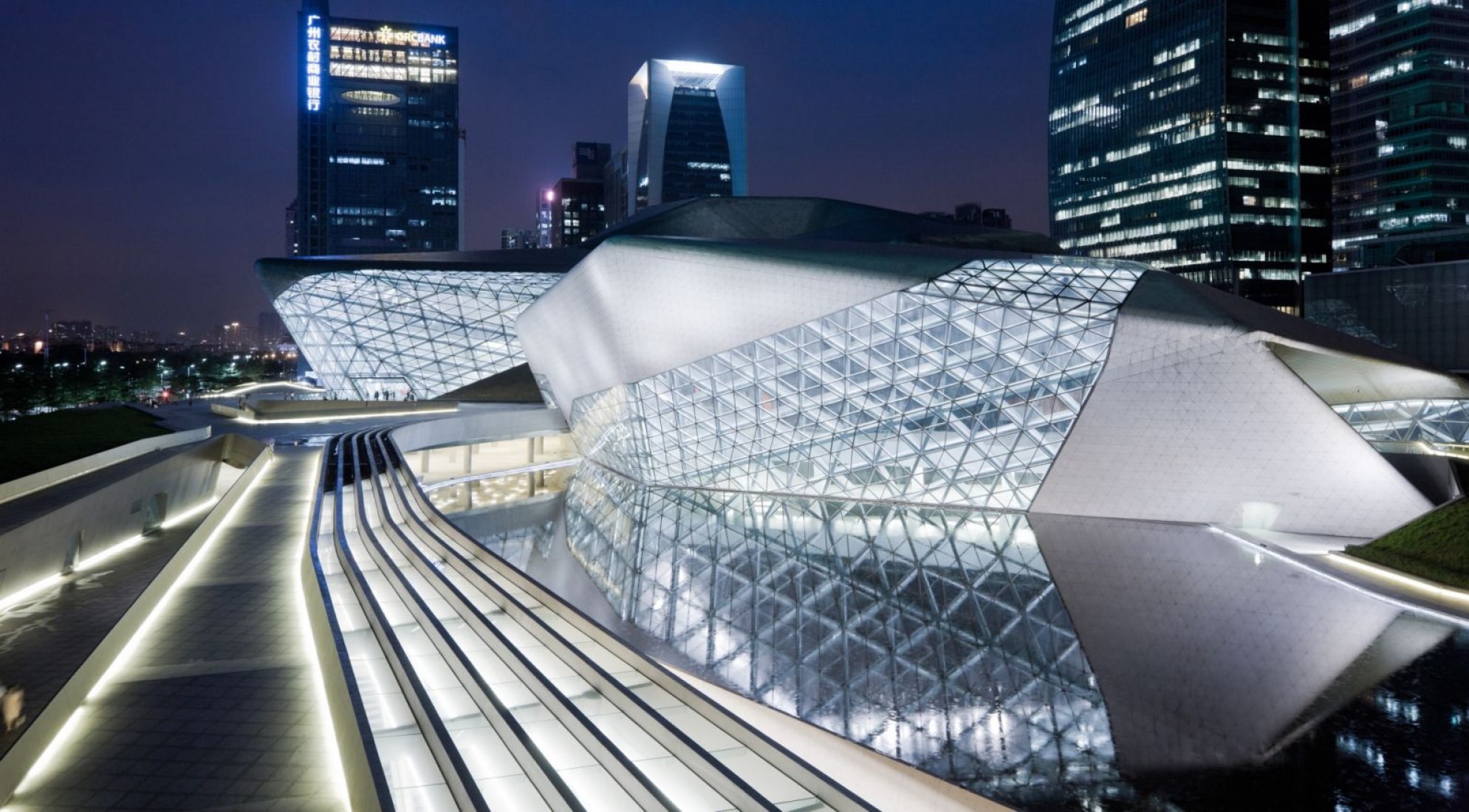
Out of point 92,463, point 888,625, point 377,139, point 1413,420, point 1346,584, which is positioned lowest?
point 888,625

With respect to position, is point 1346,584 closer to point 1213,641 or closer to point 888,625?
point 1213,641

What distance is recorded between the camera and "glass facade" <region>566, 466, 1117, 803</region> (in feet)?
30.2

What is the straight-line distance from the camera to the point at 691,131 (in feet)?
477

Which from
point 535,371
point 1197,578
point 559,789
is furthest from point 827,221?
point 559,789

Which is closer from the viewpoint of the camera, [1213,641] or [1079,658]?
[1079,658]

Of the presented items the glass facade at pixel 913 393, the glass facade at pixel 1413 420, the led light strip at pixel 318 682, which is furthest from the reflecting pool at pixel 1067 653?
the glass facade at pixel 1413 420

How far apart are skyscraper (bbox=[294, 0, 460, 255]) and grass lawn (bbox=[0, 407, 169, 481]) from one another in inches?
3118

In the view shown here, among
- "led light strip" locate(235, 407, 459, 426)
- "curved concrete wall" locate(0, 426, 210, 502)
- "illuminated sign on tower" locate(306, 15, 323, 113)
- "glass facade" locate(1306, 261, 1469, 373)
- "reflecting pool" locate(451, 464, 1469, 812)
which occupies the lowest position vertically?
"reflecting pool" locate(451, 464, 1469, 812)

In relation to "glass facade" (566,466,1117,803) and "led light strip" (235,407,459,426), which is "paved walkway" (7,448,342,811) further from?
"led light strip" (235,407,459,426)

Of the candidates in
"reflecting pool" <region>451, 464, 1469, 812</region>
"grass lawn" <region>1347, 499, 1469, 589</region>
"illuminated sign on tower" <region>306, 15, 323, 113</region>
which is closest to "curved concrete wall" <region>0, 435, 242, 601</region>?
"reflecting pool" <region>451, 464, 1469, 812</region>

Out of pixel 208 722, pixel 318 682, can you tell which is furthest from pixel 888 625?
pixel 208 722

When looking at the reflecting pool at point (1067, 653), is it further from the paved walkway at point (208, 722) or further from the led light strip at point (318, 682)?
the paved walkway at point (208, 722)

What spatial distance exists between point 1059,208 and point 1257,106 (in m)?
26.0

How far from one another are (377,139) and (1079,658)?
12208 cm
